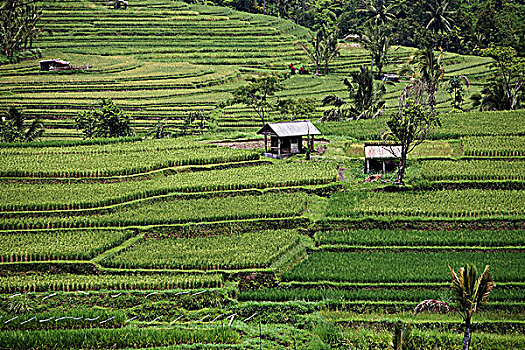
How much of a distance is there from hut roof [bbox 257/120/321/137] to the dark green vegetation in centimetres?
124

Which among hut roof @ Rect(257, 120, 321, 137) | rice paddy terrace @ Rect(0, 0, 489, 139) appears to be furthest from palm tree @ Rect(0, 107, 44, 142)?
hut roof @ Rect(257, 120, 321, 137)

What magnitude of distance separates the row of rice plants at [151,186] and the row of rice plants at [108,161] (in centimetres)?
83

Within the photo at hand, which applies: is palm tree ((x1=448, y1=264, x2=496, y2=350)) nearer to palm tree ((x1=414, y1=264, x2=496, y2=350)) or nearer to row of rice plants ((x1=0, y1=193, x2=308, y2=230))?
palm tree ((x1=414, y1=264, x2=496, y2=350))

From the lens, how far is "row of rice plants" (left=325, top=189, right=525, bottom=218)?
80.4 feet

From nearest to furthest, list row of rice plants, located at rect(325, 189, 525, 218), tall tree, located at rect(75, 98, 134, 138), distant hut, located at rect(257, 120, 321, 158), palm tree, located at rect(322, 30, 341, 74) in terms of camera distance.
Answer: row of rice plants, located at rect(325, 189, 525, 218) < distant hut, located at rect(257, 120, 321, 158) < tall tree, located at rect(75, 98, 134, 138) < palm tree, located at rect(322, 30, 341, 74)

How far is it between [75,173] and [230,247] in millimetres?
9827

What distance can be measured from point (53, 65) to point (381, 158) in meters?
36.3

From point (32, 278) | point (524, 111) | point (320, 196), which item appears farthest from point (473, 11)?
point (32, 278)

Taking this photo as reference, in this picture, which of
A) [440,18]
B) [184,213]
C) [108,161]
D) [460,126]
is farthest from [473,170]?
[440,18]

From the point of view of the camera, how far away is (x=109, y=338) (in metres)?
16.9

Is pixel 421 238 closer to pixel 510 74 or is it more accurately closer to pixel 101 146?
pixel 101 146

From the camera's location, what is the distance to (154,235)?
2414 cm

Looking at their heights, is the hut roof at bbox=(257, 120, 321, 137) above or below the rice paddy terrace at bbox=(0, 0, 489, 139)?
below

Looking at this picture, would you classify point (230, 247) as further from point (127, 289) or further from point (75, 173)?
point (75, 173)
